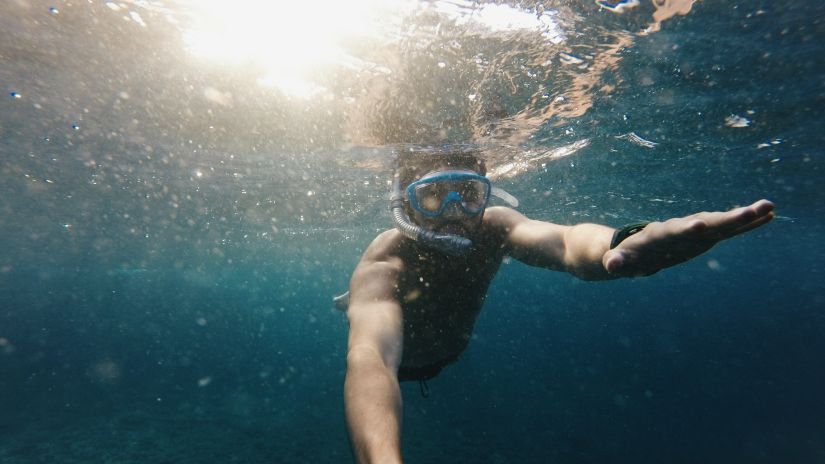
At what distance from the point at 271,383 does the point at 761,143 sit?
35490 mm

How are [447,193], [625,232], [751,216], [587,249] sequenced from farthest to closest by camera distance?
[447,193], [587,249], [625,232], [751,216]

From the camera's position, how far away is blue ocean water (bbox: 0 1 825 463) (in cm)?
721

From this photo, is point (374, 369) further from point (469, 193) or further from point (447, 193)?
point (469, 193)

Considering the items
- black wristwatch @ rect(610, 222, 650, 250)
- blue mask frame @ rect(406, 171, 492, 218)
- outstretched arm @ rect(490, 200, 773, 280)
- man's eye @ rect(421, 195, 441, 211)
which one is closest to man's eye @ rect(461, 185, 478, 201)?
blue mask frame @ rect(406, 171, 492, 218)

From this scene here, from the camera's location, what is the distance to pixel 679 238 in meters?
2.01

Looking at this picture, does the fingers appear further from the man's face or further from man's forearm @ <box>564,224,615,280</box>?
the man's face

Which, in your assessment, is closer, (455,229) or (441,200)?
(455,229)

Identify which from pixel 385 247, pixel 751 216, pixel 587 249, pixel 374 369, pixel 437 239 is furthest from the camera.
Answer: pixel 385 247

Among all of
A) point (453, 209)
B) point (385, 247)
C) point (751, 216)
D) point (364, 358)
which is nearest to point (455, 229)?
point (453, 209)

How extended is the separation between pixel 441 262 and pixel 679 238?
9.54 ft

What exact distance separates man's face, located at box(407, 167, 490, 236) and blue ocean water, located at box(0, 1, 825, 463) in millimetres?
2945

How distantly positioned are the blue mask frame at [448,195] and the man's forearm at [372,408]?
8.25 ft

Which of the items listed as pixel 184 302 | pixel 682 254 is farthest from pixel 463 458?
pixel 184 302

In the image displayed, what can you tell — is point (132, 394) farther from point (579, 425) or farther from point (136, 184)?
point (579, 425)
